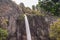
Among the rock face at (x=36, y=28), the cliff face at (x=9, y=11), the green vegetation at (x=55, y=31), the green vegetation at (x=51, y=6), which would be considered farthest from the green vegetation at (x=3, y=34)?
the green vegetation at (x=51, y=6)

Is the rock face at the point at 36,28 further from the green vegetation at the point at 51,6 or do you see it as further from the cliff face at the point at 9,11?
the green vegetation at the point at 51,6

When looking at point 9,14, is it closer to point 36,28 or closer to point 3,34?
point 36,28

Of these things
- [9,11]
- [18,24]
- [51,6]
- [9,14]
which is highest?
[51,6]

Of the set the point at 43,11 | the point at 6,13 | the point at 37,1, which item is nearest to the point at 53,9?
the point at 43,11

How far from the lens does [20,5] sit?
39.8 ft

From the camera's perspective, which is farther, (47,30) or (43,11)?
(43,11)

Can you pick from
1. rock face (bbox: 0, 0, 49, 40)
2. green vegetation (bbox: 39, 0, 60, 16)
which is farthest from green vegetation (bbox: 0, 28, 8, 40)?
green vegetation (bbox: 39, 0, 60, 16)

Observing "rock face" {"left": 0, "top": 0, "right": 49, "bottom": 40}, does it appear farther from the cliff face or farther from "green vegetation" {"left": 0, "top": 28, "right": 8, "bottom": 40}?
"green vegetation" {"left": 0, "top": 28, "right": 8, "bottom": 40}

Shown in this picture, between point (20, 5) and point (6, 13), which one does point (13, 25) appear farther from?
point (20, 5)

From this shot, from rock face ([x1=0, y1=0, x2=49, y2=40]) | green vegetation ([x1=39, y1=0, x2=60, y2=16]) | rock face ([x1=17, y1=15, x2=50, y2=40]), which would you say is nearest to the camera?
rock face ([x1=0, y1=0, x2=49, y2=40])

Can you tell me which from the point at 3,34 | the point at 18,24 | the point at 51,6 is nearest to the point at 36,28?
the point at 18,24

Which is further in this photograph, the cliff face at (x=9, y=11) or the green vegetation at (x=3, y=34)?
Result: the cliff face at (x=9, y=11)

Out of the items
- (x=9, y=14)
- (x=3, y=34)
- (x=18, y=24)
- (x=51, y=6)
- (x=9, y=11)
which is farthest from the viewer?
(x=51, y=6)

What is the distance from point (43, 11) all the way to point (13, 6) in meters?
2.46
